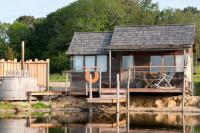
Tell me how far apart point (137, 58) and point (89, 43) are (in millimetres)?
4115

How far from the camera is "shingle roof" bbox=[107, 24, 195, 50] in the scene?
121 feet

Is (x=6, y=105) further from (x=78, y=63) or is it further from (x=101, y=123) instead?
(x=101, y=123)

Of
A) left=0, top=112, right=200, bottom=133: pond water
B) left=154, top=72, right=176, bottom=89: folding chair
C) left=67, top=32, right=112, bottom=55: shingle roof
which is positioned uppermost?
left=67, top=32, right=112, bottom=55: shingle roof

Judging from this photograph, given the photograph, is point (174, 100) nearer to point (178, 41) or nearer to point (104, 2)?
point (178, 41)

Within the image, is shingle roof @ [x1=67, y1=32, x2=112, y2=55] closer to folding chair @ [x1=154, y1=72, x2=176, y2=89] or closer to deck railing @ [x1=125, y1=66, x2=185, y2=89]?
deck railing @ [x1=125, y1=66, x2=185, y2=89]

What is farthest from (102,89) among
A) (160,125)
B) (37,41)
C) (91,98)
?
(37,41)

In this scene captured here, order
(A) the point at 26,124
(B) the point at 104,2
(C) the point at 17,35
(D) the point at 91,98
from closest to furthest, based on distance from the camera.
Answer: (A) the point at 26,124 → (D) the point at 91,98 → (B) the point at 104,2 → (C) the point at 17,35

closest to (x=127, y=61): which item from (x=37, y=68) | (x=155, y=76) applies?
(x=155, y=76)

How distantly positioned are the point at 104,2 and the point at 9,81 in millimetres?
41451

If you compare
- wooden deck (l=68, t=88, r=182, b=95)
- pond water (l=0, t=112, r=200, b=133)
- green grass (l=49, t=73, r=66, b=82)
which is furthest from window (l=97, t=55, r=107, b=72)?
green grass (l=49, t=73, r=66, b=82)

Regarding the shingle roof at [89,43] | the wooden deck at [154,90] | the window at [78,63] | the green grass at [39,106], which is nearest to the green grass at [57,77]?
the shingle roof at [89,43]

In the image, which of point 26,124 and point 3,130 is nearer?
point 3,130

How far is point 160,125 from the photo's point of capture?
2930cm

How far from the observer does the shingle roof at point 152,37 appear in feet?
121
